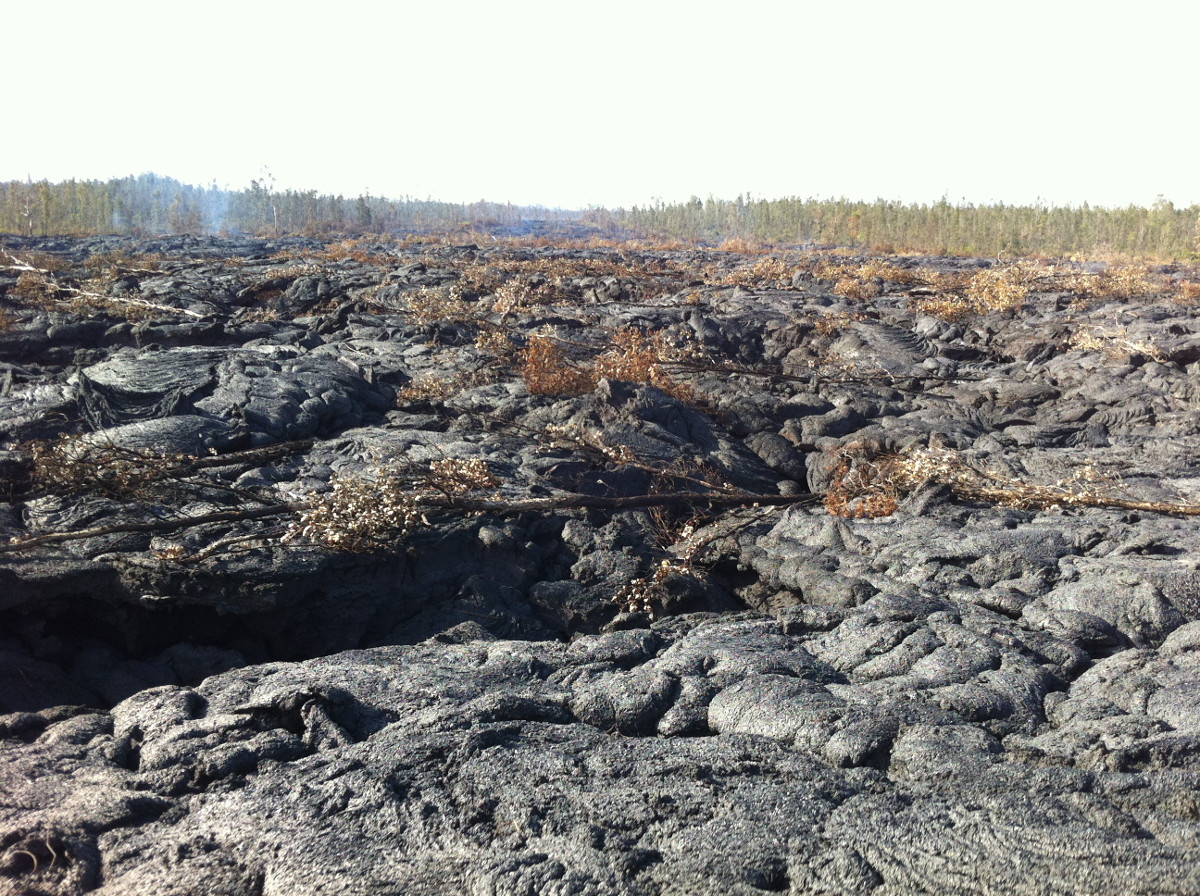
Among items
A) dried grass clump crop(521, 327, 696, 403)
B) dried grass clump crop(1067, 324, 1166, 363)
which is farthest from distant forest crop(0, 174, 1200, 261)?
dried grass clump crop(521, 327, 696, 403)

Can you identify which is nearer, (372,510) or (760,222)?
(372,510)

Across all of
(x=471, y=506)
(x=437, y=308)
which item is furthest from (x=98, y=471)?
(x=437, y=308)

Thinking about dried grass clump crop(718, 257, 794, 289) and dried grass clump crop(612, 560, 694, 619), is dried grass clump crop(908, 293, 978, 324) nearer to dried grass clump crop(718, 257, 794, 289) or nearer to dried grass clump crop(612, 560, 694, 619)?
dried grass clump crop(718, 257, 794, 289)

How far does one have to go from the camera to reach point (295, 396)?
9.40 meters

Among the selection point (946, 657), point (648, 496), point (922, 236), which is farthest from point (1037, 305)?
point (922, 236)

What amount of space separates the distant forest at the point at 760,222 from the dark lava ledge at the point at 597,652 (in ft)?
146

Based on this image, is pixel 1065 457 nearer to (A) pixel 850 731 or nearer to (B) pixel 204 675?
(A) pixel 850 731

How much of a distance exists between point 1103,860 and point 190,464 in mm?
7286

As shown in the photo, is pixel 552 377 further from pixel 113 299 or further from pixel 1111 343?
pixel 113 299

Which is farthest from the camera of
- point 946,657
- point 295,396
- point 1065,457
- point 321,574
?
point 295,396

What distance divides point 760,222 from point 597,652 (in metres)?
86.0

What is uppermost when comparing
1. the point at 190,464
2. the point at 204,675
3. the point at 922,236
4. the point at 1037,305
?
the point at 922,236

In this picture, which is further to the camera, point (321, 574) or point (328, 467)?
point (328, 467)

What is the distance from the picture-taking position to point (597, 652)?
441cm
